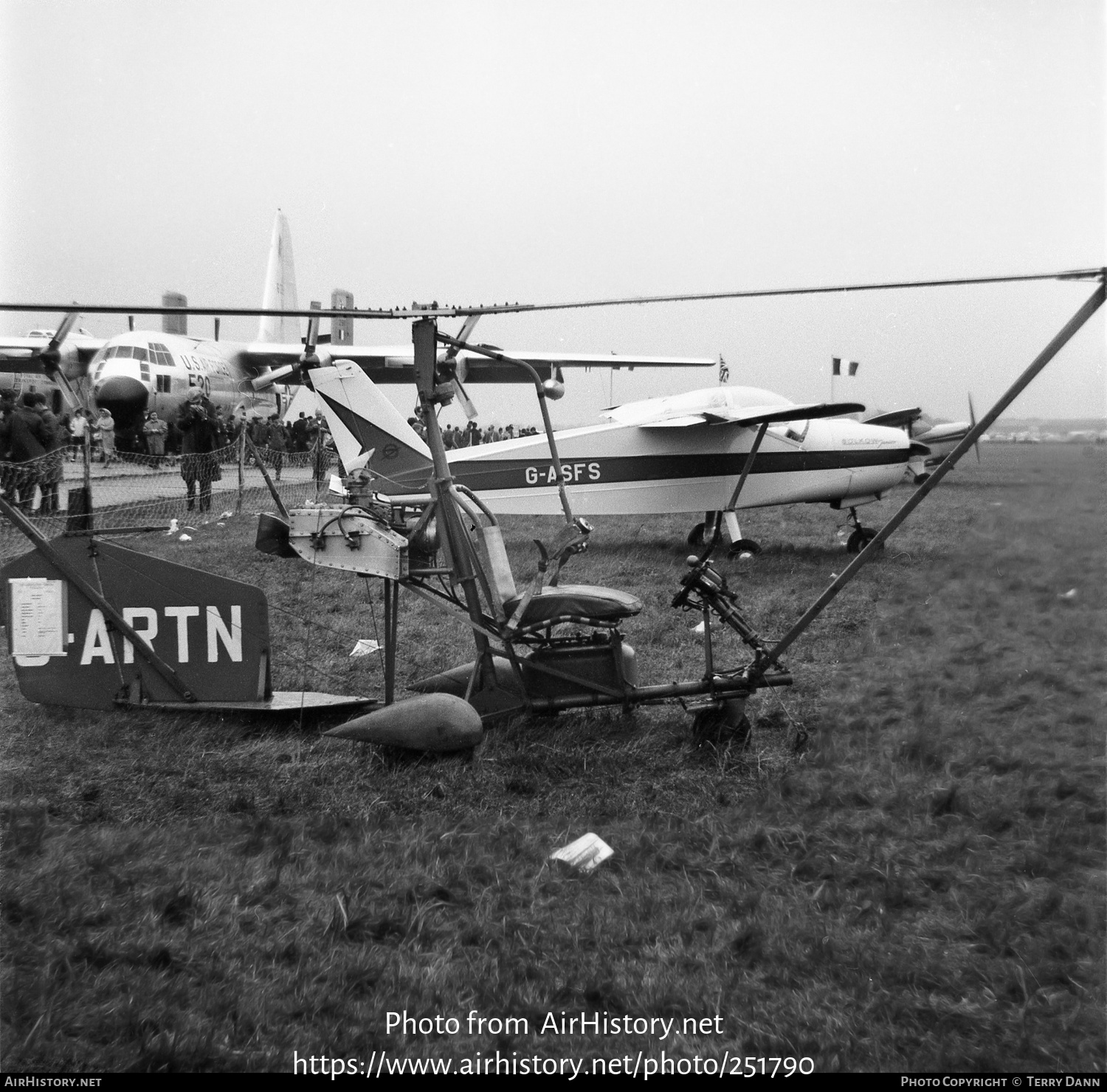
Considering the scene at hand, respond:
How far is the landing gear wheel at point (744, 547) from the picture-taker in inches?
407

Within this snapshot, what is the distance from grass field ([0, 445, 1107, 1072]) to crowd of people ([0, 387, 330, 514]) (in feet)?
14.9

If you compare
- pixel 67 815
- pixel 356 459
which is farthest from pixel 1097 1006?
pixel 356 459

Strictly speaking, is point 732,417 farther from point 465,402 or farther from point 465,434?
point 465,434

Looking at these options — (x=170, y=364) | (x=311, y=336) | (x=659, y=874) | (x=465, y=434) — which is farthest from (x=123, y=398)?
(x=659, y=874)

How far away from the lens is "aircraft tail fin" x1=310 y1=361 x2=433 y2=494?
25.1ft

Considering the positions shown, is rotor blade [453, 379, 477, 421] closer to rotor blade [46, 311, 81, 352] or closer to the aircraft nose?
rotor blade [46, 311, 81, 352]

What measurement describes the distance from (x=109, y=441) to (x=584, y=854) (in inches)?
727

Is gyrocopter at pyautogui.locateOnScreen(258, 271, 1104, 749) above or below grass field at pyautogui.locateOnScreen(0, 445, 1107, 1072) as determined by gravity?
above

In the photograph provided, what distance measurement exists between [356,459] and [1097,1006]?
21.8 feet

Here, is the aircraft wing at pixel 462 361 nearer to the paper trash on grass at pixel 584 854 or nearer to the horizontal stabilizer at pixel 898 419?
the paper trash on grass at pixel 584 854

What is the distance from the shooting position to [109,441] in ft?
61.6

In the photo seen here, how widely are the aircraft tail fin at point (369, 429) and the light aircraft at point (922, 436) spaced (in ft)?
15.4

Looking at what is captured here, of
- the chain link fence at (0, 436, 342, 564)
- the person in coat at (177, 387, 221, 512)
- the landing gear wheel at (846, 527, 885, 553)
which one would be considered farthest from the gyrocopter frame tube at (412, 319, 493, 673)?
the person in coat at (177, 387, 221, 512)

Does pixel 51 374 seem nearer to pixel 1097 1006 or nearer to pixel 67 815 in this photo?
pixel 67 815
